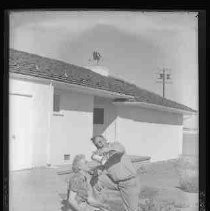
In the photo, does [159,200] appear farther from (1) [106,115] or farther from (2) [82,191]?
(1) [106,115]

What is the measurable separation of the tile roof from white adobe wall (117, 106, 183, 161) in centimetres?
17

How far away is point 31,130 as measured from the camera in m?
4.89

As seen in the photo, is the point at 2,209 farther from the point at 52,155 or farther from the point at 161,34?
the point at 161,34

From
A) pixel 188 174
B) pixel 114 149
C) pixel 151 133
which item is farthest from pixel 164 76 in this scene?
pixel 188 174

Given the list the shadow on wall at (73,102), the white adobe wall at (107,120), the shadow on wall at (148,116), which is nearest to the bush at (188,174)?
the shadow on wall at (148,116)

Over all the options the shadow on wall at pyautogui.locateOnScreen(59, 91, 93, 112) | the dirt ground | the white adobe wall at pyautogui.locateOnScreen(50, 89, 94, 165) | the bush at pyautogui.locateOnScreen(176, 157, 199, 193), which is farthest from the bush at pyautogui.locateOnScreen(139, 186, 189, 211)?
the shadow on wall at pyautogui.locateOnScreen(59, 91, 93, 112)

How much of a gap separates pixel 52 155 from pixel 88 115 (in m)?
0.63

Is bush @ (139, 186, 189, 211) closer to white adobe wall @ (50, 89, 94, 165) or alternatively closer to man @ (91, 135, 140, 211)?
man @ (91, 135, 140, 211)

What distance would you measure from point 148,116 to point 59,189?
4.47ft

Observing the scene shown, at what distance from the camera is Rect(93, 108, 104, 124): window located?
4.95 metres

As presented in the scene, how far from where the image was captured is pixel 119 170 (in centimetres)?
496

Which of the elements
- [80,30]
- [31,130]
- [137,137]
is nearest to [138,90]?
[137,137]

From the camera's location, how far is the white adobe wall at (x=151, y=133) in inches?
194

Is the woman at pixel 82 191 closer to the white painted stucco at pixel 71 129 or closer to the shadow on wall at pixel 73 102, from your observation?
the white painted stucco at pixel 71 129
